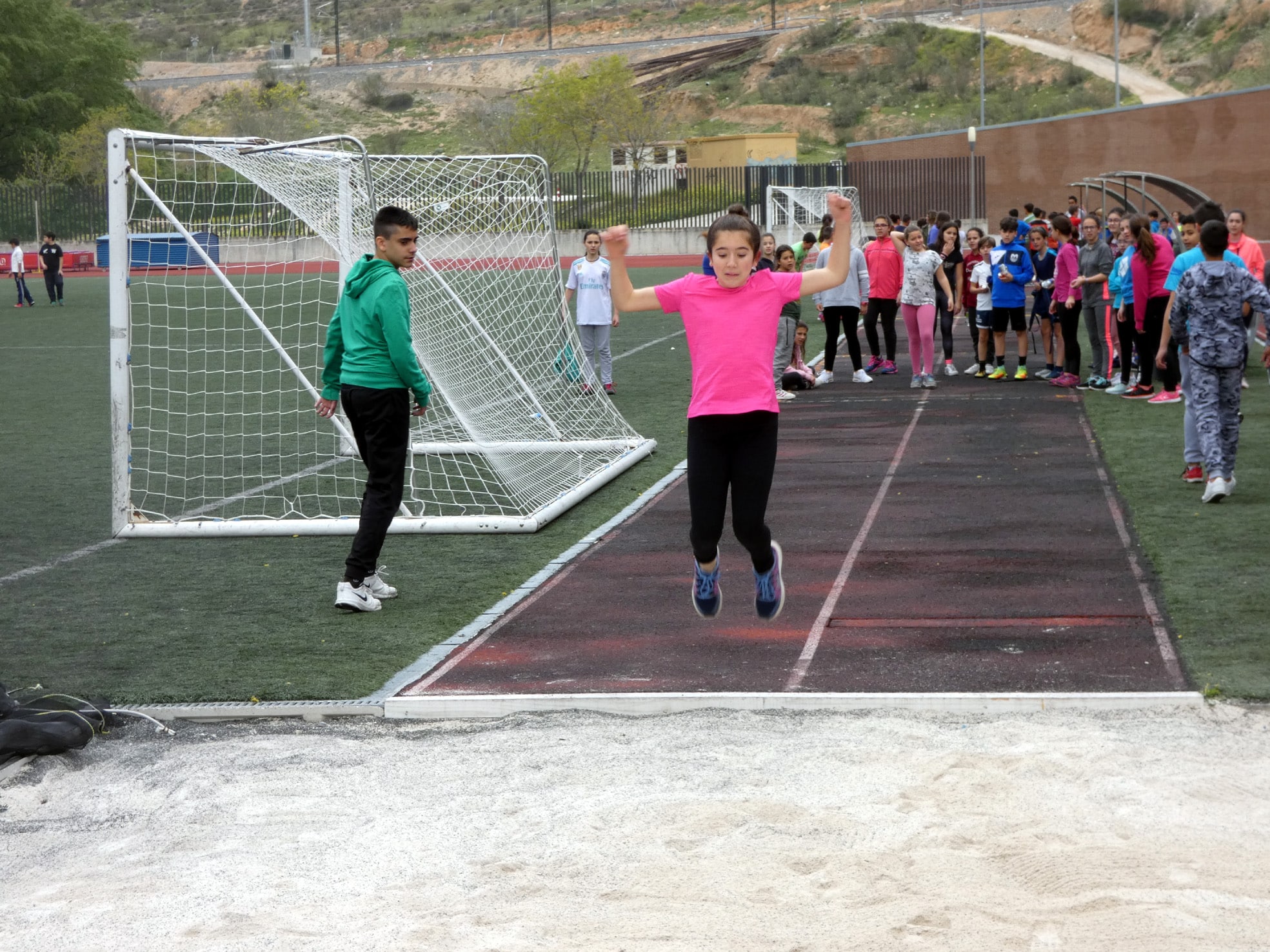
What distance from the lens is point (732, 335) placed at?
243 inches

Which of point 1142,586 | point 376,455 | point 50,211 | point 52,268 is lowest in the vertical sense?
point 1142,586

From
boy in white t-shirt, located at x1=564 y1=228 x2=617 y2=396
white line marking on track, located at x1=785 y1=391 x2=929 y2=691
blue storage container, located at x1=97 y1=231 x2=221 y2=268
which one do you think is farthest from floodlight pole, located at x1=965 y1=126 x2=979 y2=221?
blue storage container, located at x1=97 y1=231 x2=221 y2=268

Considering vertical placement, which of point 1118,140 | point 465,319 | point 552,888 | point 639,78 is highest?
point 639,78

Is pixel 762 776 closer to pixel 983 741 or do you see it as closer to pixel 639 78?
pixel 983 741

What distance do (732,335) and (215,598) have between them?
4.07 m

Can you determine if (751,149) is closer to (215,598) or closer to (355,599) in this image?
(215,598)

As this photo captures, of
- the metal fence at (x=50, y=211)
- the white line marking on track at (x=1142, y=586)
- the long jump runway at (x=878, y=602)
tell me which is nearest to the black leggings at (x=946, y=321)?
the long jump runway at (x=878, y=602)

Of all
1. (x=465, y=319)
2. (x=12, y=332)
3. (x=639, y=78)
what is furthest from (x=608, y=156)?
(x=465, y=319)

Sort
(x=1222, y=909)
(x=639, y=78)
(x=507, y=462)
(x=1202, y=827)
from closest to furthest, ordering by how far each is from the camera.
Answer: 1. (x=1222, y=909)
2. (x=1202, y=827)
3. (x=507, y=462)
4. (x=639, y=78)

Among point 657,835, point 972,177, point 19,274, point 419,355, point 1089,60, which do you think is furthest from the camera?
point 1089,60

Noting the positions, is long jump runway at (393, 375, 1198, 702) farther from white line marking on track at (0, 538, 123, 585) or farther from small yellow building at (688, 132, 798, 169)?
small yellow building at (688, 132, 798, 169)

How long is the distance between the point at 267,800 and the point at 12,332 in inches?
1077

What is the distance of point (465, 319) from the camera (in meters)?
14.9

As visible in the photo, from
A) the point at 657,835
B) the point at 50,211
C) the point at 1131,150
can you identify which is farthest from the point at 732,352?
the point at 50,211
